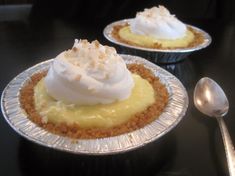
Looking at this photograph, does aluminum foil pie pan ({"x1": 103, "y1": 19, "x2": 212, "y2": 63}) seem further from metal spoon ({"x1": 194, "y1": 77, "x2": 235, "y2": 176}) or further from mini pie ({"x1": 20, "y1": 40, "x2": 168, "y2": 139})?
mini pie ({"x1": 20, "y1": 40, "x2": 168, "y2": 139})

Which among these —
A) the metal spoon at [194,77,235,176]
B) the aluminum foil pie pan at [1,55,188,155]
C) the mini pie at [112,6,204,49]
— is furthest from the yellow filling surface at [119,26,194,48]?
the aluminum foil pie pan at [1,55,188,155]

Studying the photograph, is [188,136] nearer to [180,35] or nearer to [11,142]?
[11,142]

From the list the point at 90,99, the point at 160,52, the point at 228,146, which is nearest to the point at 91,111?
the point at 90,99

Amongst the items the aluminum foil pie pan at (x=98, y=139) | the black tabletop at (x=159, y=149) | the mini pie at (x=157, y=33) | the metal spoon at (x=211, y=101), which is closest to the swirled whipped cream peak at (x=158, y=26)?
the mini pie at (x=157, y=33)

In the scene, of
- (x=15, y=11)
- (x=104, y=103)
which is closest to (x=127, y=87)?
(x=104, y=103)

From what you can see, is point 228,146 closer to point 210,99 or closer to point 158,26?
point 210,99
